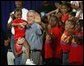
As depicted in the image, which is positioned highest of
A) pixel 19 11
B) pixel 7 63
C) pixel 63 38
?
pixel 19 11

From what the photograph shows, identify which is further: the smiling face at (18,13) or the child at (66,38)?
the smiling face at (18,13)

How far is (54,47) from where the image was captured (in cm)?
467

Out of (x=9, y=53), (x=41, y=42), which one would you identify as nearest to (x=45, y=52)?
(x=41, y=42)

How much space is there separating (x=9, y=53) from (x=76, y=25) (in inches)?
Result: 32.1

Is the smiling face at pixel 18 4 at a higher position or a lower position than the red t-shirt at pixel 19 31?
higher

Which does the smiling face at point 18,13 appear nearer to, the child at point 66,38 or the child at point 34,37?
the child at point 34,37

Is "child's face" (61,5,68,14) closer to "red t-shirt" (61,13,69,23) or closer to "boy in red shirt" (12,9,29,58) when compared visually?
"red t-shirt" (61,13,69,23)

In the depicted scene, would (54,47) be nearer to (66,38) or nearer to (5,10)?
(66,38)

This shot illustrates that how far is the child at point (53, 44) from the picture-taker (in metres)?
4.65

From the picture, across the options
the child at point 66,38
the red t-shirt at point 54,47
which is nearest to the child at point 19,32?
the red t-shirt at point 54,47

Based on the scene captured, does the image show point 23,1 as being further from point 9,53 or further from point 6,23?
point 9,53

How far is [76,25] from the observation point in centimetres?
459

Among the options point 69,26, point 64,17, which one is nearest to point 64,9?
point 64,17

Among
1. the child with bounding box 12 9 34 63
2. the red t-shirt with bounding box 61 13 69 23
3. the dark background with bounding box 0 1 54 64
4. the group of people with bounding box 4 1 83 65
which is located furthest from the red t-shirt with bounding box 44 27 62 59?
the dark background with bounding box 0 1 54 64
